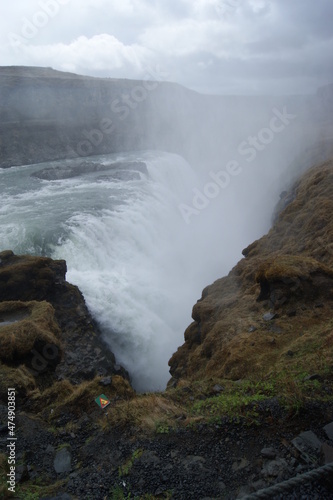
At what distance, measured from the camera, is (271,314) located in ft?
28.2

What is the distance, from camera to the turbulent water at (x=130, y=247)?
44.1 feet

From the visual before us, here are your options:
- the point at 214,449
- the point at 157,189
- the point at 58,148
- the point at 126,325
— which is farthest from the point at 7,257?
the point at 58,148

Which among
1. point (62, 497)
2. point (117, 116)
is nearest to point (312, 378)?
point (62, 497)

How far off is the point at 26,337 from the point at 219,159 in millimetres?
50164

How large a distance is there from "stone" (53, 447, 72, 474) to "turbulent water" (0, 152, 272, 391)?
6.83 metres

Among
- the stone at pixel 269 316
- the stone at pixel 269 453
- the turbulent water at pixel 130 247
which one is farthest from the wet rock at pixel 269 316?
the turbulent water at pixel 130 247

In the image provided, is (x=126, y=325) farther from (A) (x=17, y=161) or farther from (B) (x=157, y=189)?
(A) (x=17, y=161)

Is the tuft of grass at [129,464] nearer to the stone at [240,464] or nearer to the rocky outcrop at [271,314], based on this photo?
the stone at [240,464]

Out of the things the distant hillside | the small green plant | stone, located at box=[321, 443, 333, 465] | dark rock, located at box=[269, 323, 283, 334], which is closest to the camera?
stone, located at box=[321, 443, 333, 465]

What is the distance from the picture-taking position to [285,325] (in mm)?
7961

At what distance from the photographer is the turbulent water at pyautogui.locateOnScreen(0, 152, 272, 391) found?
44.1 ft

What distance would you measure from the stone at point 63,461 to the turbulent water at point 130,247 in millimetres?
6831

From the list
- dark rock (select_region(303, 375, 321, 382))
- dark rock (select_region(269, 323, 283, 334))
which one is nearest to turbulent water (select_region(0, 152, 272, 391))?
dark rock (select_region(269, 323, 283, 334))

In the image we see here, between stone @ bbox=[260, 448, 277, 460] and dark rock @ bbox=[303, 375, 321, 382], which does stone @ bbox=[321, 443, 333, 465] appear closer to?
stone @ bbox=[260, 448, 277, 460]
